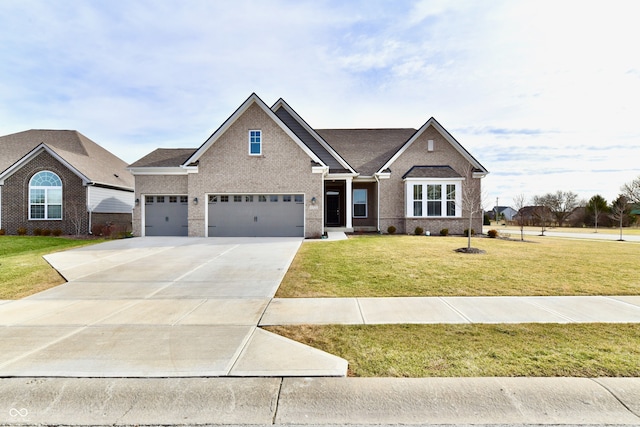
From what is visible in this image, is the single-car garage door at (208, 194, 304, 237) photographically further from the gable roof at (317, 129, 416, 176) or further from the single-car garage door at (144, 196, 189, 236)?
the gable roof at (317, 129, 416, 176)

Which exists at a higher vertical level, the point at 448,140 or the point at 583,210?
the point at 448,140

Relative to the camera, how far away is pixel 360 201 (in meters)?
23.7

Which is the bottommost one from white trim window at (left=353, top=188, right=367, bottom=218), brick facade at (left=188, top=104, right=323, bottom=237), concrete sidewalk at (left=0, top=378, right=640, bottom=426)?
concrete sidewalk at (left=0, top=378, right=640, bottom=426)

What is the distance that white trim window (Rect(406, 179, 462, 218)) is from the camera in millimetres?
20781

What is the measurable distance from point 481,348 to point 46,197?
27.0 metres

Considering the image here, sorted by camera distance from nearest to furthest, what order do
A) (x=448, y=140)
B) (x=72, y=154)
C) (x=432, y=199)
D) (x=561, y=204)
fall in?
(x=432, y=199) < (x=448, y=140) < (x=72, y=154) < (x=561, y=204)

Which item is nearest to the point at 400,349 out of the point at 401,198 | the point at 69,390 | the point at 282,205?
the point at 69,390

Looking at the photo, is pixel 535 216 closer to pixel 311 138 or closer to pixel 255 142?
pixel 311 138

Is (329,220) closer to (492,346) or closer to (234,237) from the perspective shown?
(234,237)

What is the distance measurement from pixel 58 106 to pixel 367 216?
23.8 meters

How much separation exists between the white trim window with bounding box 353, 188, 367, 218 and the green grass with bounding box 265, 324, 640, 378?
18427 millimetres

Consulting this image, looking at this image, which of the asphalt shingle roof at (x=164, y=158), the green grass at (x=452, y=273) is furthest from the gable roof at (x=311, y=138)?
the green grass at (x=452, y=273)

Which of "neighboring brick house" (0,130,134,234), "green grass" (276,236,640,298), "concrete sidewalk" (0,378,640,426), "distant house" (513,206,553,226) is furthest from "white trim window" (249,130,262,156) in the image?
"distant house" (513,206,553,226)

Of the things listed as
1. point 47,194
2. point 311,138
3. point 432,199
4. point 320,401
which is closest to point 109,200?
point 47,194
